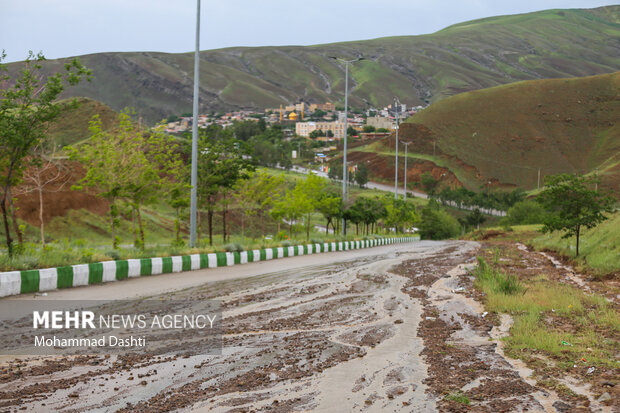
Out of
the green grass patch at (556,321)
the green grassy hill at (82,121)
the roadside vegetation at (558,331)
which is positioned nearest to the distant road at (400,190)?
the green grassy hill at (82,121)

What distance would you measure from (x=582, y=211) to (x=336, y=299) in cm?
1545

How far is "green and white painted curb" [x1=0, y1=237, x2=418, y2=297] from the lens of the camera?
38.0 ft

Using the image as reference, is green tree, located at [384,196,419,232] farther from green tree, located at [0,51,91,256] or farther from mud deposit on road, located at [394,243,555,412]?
mud deposit on road, located at [394,243,555,412]

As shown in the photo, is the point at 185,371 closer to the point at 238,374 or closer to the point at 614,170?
the point at 238,374

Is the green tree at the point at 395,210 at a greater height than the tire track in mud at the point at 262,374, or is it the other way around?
the tire track in mud at the point at 262,374

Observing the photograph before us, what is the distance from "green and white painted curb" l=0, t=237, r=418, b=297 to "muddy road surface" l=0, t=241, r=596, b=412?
13.3 feet

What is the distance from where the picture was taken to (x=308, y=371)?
598 cm

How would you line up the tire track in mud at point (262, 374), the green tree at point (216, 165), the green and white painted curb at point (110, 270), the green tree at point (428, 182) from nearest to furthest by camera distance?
the tire track in mud at point (262, 374) → the green and white painted curb at point (110, 270) → the green tree at point (216, 165) → the green tree at point (428, 182)

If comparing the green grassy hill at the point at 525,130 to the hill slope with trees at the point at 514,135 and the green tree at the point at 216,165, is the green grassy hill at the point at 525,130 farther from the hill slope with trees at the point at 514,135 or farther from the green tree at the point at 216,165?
the green tree at the point at 216,165

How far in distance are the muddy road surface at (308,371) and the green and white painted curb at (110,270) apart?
404cm

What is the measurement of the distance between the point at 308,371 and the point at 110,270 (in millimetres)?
9743

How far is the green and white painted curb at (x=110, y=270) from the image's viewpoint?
11.6 m

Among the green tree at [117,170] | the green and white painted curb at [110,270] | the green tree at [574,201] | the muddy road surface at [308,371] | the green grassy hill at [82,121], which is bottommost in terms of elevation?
the green and white painted curb at [110,270]

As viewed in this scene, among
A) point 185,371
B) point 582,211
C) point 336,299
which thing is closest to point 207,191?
point 582,211
